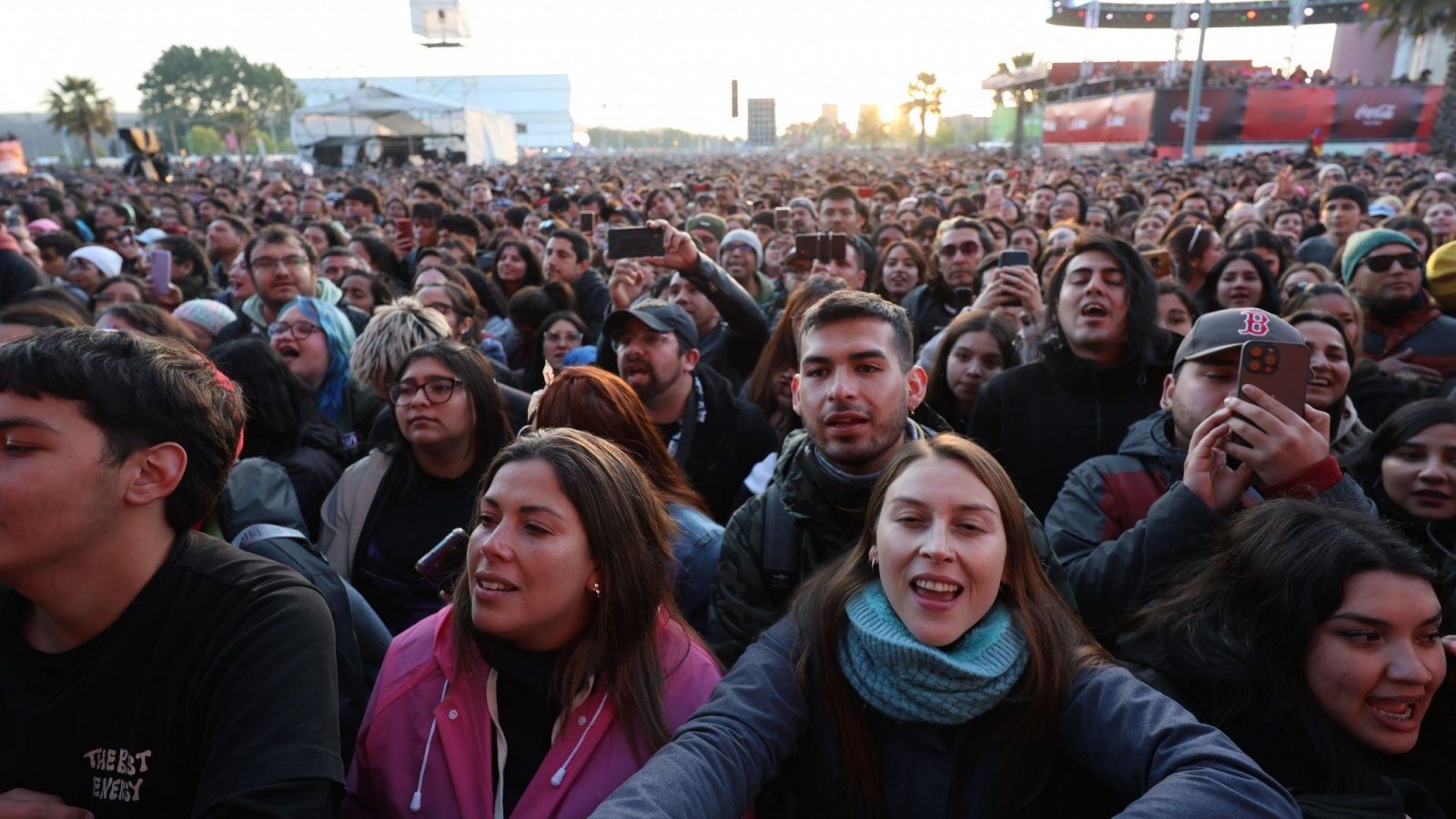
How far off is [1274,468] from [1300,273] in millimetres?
4203

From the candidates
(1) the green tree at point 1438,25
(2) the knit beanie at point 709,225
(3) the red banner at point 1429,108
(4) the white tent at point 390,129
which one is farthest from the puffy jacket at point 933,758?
(4) the white tent at point 390,129

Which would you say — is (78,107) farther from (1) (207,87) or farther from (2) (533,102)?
(1) (207,87)

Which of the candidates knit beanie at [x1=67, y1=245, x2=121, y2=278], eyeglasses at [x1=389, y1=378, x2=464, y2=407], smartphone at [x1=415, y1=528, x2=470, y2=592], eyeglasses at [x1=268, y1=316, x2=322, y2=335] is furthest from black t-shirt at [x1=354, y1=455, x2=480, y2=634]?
knit beanie at [x1=67, y1=245, x2=121, y2=278]

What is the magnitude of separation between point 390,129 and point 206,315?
46186 mm

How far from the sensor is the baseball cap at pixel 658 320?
13.0 ft

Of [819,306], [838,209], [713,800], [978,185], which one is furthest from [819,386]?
[978,185]

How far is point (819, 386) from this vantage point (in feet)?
9.02

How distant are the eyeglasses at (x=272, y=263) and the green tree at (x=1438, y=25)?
32.8 m

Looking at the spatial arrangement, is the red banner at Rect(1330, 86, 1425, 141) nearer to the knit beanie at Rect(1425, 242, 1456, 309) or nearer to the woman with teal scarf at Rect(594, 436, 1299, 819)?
the knit beanie at Rect(1425, 242, 1456, 309)

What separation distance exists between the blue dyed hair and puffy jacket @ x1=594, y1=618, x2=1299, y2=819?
11.6 feet

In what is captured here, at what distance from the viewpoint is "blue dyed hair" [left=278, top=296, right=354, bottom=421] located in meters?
4.77

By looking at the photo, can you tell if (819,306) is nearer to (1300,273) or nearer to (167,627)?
(167,627)

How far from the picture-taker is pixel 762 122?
337ft

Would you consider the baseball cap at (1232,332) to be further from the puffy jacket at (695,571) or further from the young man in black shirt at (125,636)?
the young man in black shirt at (125,636)
